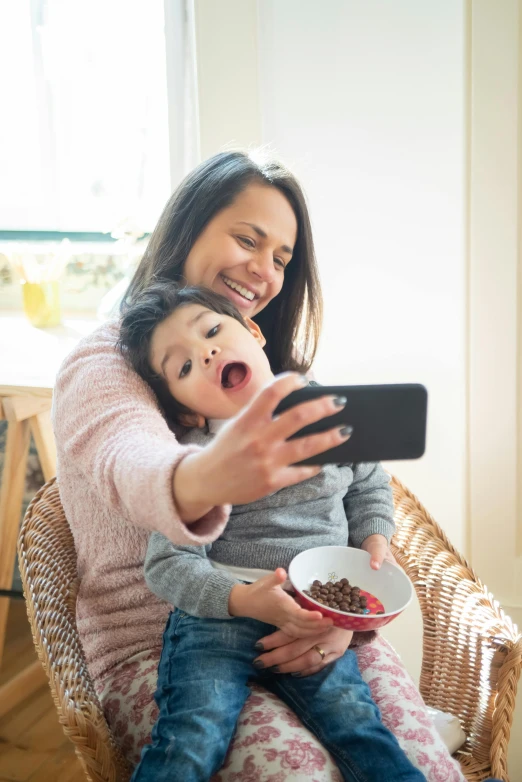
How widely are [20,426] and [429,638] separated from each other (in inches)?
45.6

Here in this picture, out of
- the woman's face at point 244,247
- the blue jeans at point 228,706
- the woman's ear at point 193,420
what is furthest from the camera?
the woman's face at point 244,247

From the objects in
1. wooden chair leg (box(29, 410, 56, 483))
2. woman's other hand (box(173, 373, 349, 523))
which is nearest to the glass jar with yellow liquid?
wooden chair leg (box(29, 410, 56, 483))

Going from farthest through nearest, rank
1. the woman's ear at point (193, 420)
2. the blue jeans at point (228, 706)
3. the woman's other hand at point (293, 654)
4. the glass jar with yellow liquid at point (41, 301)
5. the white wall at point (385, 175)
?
the glass jar with yellow liquid at point (41, 301), the white wall at point (385, 175), the woman's ear at point (193, 420), the woman's other hand at point (293, 654), the blue jeans at point (228, 706)

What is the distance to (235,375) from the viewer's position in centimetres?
107

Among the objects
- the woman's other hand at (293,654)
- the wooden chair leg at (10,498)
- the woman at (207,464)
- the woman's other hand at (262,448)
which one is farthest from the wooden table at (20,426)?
the woman's other hand at (262,448)

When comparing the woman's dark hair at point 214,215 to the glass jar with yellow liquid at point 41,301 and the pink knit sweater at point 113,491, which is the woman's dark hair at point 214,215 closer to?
the pink knit sweater at point 113,491

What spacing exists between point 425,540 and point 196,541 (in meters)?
0.82

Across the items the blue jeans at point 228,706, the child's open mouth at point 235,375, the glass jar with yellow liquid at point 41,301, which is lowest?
the blue jeans at point 228,706

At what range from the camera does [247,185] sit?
51.8 inches

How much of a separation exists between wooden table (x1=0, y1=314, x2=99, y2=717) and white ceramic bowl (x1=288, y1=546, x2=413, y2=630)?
3.13 feet

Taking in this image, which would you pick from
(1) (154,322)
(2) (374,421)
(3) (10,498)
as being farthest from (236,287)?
(3) (10,498)

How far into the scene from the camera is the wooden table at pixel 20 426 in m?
1.90

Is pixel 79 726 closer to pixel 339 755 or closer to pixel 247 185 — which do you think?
pixel 339 755

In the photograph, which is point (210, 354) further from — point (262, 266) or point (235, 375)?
point (262, 266)
